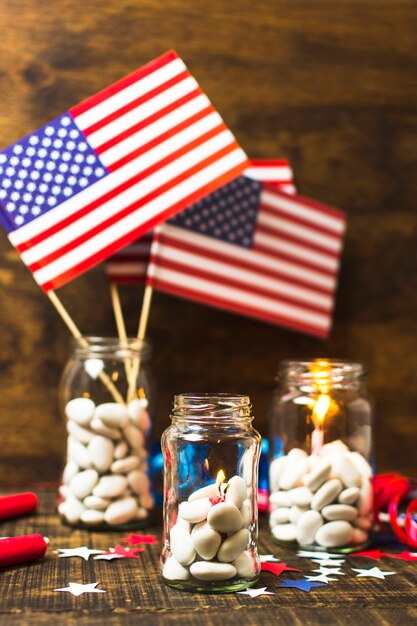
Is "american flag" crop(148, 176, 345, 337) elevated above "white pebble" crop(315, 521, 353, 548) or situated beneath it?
elevated above

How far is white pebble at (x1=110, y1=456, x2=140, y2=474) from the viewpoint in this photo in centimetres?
133

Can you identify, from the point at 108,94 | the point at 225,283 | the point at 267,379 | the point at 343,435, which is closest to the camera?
the point at 343,435

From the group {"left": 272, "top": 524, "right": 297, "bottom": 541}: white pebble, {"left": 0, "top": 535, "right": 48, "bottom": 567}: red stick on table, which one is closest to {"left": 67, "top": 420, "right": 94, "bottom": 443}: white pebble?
{"left": 0, "top": 535, "right": 48, "bottom": 567}: red stick on table

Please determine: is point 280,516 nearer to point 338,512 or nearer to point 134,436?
point 338,512

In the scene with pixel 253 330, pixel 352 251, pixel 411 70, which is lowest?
pixel 253 330

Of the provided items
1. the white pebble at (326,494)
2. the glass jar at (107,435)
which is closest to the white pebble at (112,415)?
the glass jar at (107,435)

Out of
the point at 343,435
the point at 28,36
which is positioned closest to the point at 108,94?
the point at 28,36

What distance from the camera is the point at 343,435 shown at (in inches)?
50.6

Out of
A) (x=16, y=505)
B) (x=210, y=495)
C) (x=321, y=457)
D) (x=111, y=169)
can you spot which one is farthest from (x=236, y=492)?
(x=111, y=169)

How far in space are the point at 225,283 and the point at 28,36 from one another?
0.60 m

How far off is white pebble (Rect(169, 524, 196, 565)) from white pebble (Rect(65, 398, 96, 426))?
1.12 ft

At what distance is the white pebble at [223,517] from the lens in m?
1.01

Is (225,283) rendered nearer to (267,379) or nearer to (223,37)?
(267,379)

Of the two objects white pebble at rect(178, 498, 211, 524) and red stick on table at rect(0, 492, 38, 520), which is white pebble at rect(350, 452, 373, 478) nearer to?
white pebble at rect(178, 498, 211, 524)
